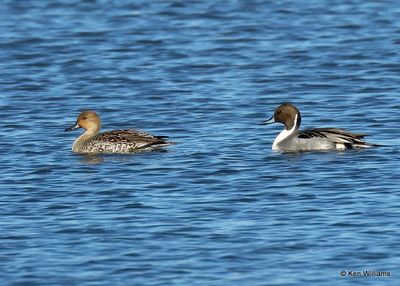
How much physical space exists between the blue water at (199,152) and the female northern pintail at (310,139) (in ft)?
0.47

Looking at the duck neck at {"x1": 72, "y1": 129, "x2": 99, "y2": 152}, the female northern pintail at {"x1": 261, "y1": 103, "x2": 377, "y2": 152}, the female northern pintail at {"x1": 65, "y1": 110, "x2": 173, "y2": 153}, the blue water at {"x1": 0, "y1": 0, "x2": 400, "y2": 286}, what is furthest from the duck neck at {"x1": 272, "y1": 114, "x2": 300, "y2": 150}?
the duck neck at {"x1": 72, "y1": 129, "x2": 99, "y2": 152}

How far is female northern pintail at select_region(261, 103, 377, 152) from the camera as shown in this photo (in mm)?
16594

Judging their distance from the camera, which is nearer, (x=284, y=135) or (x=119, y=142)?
(x=119, y=142)

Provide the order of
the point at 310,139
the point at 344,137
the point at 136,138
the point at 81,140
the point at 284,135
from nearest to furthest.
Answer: the point at 344,137, the point at 310,139, the point at 136,138, the point at 284,135, the point at 81,140

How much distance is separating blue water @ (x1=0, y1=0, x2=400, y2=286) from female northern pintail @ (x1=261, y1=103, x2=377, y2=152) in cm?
14

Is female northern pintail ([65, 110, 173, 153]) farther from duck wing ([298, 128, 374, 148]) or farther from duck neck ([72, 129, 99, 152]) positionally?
duck wing ([298, 128, 374, 148])

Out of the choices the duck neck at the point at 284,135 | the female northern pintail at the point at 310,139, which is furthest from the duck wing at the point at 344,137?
the duck neck at the point at 284,135

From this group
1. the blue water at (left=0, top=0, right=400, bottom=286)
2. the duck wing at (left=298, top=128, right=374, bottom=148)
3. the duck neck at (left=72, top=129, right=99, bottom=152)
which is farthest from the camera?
the duck neck at (left=72, top=129, right=99, bottom=152)

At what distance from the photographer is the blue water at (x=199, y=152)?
11.8 metres

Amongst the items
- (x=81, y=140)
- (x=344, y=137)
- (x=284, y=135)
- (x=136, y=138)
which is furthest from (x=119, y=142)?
(x=344, y=137)

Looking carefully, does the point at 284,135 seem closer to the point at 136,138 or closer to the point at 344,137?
the point at 344,137

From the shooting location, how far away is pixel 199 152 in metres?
16.9

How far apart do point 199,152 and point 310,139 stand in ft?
4.41

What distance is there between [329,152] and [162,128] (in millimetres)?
3023
